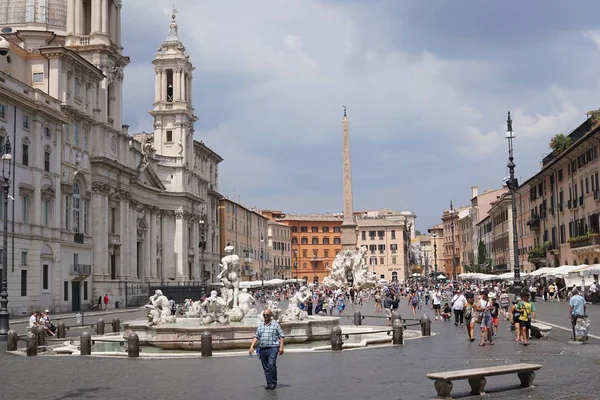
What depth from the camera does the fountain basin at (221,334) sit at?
771 inches

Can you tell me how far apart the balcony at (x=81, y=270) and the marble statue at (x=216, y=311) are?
87.3 ft

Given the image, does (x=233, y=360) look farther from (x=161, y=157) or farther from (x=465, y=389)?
(x=161, y=157)

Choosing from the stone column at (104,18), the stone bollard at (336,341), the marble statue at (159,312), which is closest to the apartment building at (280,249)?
the stone column at (104,18)

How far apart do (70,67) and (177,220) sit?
26746 millimetres

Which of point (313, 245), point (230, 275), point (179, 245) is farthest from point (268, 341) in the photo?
point (313, 245)

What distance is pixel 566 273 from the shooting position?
4281 cm

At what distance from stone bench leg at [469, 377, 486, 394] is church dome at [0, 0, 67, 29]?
51889 mm

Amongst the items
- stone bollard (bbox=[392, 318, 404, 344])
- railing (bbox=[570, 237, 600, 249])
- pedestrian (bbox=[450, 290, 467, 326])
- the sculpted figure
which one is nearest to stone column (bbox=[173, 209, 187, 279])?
railing (bbox=[570, 237, 600, 249])

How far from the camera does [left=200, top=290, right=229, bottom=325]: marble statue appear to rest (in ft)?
68.3

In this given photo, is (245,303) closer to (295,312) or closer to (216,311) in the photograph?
(216,311)

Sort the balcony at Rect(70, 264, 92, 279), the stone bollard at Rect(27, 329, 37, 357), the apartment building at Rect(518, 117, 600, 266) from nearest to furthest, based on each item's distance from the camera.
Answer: the stone bollard at Rect(27, 329, 37, 357) < the apartment building at Rect(518, 117, 600, 266) < the balcony at Rect(70, 264, 92, 279)

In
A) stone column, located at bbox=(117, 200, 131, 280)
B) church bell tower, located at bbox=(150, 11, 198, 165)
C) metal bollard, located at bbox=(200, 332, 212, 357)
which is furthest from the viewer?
church bell tower, located at bbox=(150, 11, 198, 165)

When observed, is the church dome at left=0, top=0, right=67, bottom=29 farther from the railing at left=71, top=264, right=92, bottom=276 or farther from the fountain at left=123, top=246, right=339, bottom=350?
the fountain at left=123, top=246, right=339, bottom=350

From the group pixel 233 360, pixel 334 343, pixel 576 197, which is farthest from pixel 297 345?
pixel 576 197
